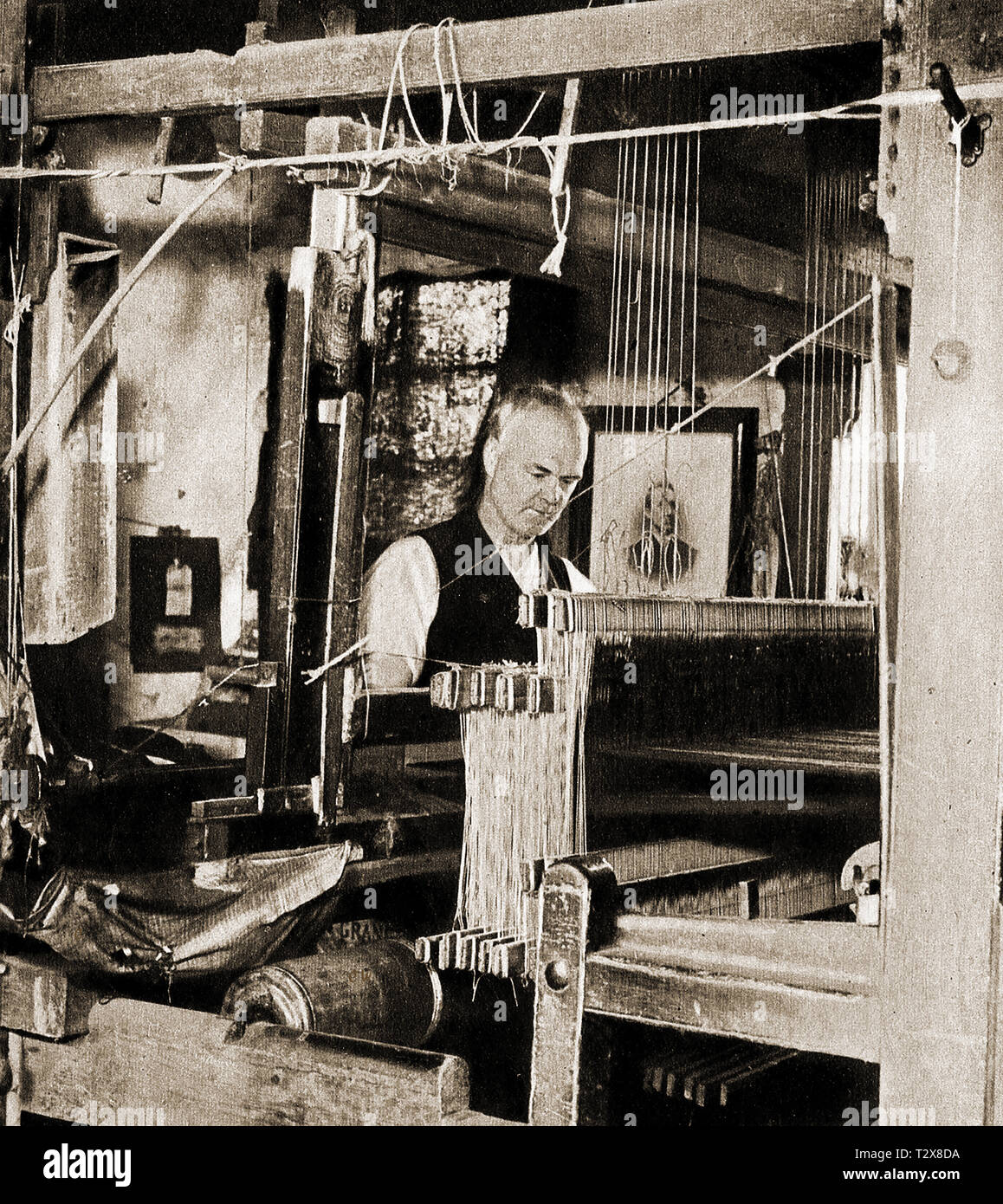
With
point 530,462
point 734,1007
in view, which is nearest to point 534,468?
point 530,462

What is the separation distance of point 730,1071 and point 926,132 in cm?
222

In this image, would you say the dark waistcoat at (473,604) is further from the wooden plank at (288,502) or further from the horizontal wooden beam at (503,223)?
the horizontal wooden beam at (503,223)

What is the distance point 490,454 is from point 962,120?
1815 millimetres

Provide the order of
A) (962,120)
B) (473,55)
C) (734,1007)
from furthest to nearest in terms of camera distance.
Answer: (473,55)
(734,1007)
(962,120)

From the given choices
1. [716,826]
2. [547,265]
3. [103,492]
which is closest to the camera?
[547,265]

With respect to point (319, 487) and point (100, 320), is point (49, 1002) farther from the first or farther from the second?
point (100, 320)

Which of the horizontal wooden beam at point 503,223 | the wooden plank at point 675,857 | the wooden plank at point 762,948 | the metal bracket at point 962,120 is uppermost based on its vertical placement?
the horizontal wooden beam at point 503,223

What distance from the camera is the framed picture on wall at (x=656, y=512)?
14.2 ft

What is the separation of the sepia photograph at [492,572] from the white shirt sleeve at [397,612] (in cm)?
1

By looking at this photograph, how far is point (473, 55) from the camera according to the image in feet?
12.9

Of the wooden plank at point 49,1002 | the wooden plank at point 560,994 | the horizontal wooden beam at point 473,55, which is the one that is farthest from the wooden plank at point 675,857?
the horizontal wooden beam at point 473,55

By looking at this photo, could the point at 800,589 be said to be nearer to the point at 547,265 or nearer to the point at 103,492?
the point at 547,265

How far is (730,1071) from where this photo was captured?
3920 mm

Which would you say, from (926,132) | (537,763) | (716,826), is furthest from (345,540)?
(926,132)
